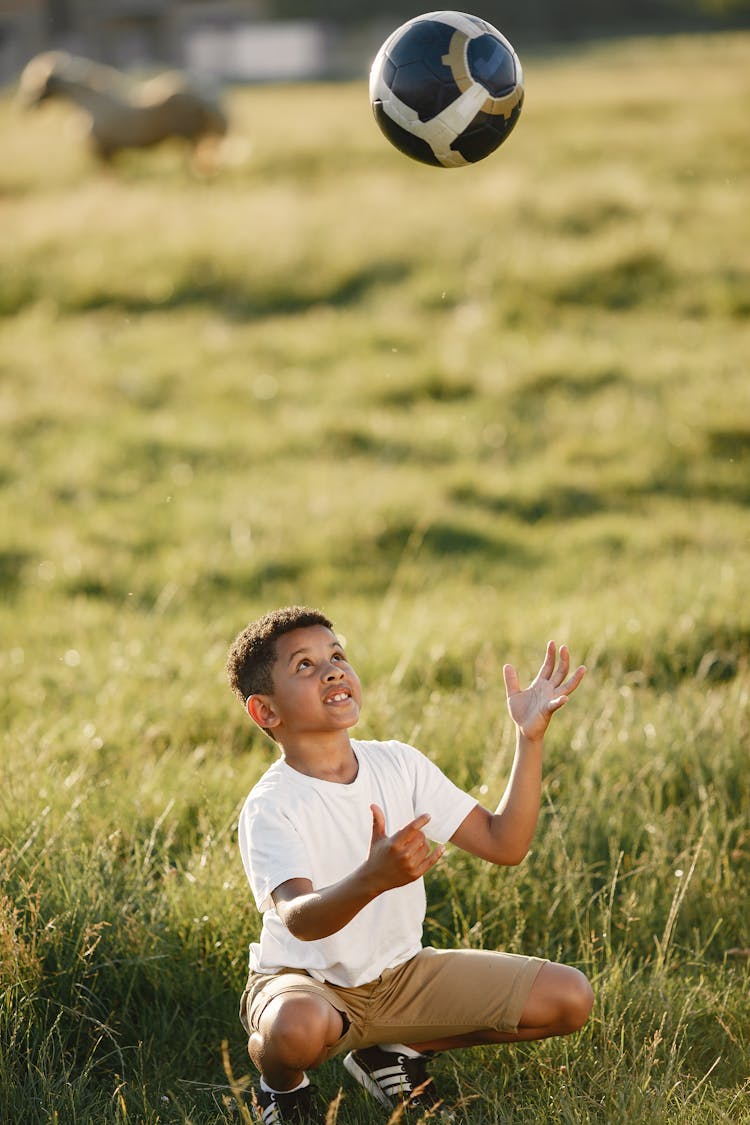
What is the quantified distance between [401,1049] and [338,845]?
22.1 inches

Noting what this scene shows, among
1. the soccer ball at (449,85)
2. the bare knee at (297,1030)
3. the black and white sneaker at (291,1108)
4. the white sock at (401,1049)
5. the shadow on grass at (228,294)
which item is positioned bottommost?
the shadow on grass at (228,294)

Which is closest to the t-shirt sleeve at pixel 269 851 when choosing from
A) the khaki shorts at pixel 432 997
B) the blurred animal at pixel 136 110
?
the khaki shorts at pixel 432 997

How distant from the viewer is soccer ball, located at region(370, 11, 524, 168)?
12.4 ft

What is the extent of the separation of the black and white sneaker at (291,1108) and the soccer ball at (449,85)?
8.34 feet

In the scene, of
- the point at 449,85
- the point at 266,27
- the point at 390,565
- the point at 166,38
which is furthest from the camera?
the point at 266,27

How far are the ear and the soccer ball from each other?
173 centimetres

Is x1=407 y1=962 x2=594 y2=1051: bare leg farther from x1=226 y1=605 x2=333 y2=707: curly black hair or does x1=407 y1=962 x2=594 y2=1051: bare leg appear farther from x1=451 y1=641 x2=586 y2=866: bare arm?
x1=226 y1=605 x2=333 y2=707: curly black hair

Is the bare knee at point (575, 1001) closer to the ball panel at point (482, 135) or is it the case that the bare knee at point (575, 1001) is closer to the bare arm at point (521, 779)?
the bare arm at point (521, 779)

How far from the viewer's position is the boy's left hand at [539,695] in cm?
311

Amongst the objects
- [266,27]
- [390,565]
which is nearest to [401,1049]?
[390,565]

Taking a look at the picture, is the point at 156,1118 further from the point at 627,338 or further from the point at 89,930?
the point at 627,338

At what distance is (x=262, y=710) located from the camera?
123 inches

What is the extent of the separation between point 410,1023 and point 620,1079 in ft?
1.70

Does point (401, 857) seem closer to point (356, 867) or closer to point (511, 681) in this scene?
point (356, 867)
